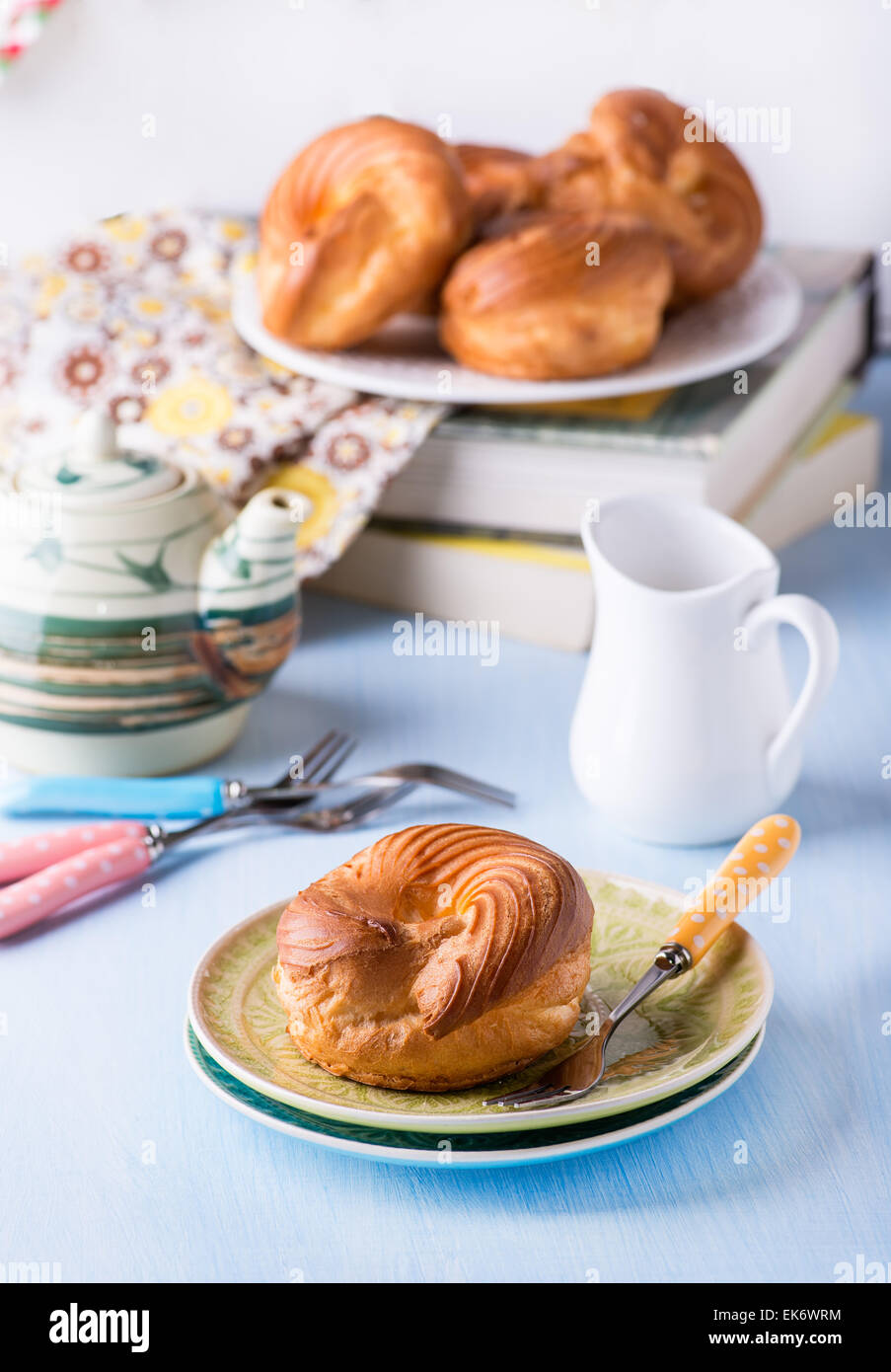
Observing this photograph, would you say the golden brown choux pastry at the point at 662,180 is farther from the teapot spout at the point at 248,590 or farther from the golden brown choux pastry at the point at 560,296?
the teapot spout at the point at 248,590

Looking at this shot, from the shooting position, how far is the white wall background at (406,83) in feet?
4.56

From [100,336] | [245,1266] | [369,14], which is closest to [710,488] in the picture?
[100,336]

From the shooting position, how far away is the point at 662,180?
98cm

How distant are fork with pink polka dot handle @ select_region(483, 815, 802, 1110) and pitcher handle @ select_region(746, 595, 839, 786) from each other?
0.09 m

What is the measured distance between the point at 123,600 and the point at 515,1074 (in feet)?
1.08

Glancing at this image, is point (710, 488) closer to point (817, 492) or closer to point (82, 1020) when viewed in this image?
point (817, 492)

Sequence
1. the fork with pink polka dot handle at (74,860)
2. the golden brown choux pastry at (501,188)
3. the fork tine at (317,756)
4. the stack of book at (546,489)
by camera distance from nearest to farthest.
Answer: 1. the fork with pink polka dot handle at (74,860)
2. the fork tine at (317,756)
3. the stack of book at (546,489)
4. the golden brown choux pastry at (501,188)

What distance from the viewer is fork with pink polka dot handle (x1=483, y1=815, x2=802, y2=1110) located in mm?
472

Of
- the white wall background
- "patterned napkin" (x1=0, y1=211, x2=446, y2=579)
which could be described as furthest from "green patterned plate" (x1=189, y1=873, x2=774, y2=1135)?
the white wall background

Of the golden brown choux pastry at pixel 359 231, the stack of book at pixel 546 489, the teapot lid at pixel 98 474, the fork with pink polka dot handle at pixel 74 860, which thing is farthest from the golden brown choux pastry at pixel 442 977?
the golden brown choux pastry at pixel 359 231

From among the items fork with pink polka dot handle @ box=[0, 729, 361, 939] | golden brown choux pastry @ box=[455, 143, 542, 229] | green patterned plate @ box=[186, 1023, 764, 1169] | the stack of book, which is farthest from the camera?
golden brown choux pastry @ box=[455, 143, 542, 229]

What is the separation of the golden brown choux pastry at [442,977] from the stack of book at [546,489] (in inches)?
16.1

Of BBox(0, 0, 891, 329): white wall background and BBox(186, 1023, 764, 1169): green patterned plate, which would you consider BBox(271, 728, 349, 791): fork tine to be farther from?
BBox(0, 0, 891, 329): white wall background

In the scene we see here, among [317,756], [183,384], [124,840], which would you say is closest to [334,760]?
[317,756]
